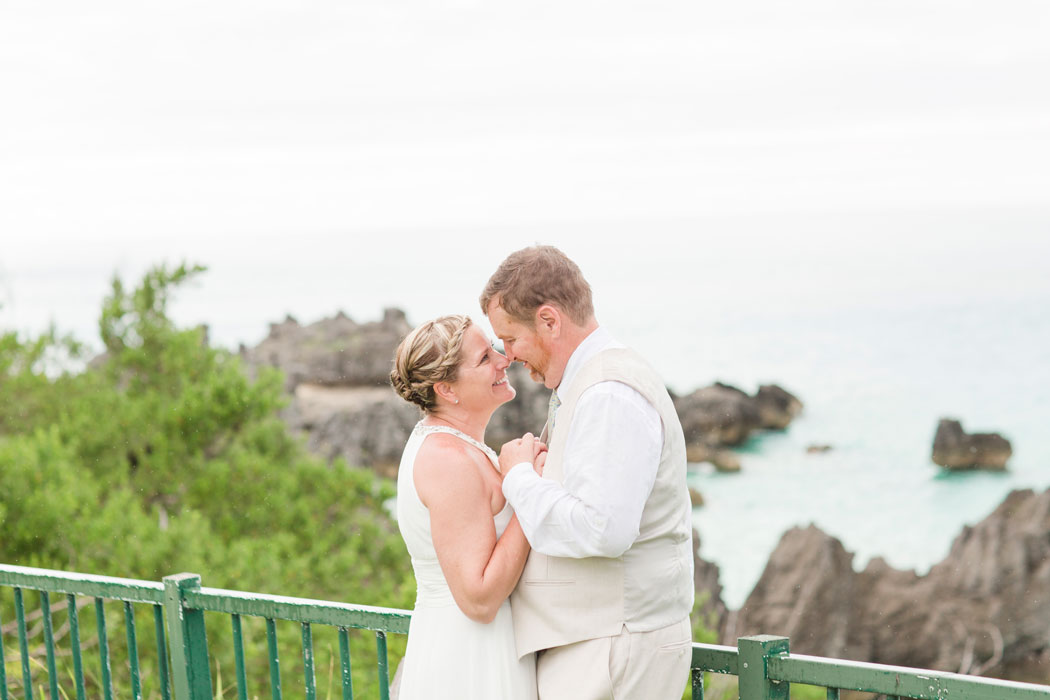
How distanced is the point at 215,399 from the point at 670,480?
30.5 feet

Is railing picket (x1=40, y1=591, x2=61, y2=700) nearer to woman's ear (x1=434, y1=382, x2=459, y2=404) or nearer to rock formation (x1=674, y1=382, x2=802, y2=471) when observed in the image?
woman's ear (x1=434, y1=382, x2=459, y2=404)

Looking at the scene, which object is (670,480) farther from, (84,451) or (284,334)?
(284,334)

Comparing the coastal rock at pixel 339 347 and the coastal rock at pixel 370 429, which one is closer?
the coastal rock at pixel 370 429

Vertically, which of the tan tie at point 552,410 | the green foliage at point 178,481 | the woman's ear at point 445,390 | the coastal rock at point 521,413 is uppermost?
the woman's ear at point 445,390

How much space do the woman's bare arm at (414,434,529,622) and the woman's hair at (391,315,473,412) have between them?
7.4 inches

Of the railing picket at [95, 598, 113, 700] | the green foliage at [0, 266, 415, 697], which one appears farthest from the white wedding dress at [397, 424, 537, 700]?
the green foliage at [0, 266, 415, 697]

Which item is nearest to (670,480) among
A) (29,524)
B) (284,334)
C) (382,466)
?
(29,524)

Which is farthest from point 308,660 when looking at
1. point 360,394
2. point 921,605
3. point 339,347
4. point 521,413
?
point 339,347

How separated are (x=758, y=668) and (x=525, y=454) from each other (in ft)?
2.42

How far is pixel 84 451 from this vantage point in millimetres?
11672

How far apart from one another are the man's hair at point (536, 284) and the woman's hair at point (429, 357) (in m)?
0.20

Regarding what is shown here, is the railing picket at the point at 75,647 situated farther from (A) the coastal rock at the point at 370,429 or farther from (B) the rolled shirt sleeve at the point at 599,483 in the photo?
(A) the coastal rock at the point at 370,429

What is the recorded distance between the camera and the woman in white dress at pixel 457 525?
8.99ft

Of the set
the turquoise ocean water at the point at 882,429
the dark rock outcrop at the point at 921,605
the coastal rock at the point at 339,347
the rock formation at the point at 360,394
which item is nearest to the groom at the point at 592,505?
the dark rock outcrop at the point at 921,605
